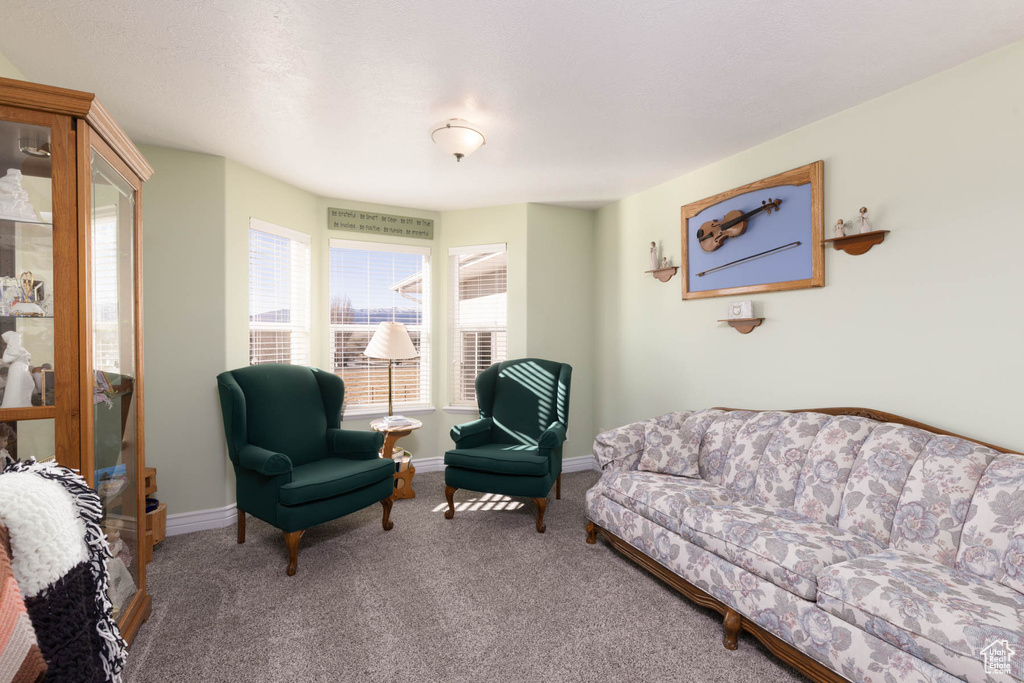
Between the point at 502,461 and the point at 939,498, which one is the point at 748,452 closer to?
the point at 939,498

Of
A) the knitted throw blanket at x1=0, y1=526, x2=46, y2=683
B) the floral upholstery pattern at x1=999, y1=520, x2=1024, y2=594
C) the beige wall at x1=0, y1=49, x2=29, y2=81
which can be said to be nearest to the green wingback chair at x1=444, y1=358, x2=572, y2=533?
the floral upholstery pattern at x1=999, y1=520, x2=1024, y2=594

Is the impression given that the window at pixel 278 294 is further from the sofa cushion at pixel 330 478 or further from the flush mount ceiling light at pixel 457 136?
the flush mount ceiling light at pixel 457 136

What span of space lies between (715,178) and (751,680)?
3054 millimetres

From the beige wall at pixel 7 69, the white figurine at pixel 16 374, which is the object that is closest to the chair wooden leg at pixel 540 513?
the white figurine at pixel 16 374

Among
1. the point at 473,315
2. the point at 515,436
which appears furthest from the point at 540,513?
the point at 473,315

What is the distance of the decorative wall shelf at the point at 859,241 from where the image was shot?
98.4 inches

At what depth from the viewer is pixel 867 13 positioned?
6.03ft

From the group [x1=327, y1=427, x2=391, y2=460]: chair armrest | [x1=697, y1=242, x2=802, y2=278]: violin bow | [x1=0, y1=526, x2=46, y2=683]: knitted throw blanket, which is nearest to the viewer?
[x1=0, y1=526, x2=46, y2=683]: knitted throw blanket

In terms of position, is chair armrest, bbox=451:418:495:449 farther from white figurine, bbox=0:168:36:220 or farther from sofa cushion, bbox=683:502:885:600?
white figurine, bbox=0:168:36:220

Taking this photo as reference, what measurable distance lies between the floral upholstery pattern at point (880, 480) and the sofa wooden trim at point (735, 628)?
662 millimetres

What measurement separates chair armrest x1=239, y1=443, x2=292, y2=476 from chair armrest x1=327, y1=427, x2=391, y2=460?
62 cm

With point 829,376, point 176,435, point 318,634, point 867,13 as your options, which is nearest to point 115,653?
point 318,634

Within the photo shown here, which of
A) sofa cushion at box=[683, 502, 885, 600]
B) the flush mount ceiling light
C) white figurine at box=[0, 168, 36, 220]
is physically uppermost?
the flush mount ceiling light

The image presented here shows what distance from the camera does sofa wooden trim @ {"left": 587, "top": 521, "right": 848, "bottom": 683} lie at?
176cm
